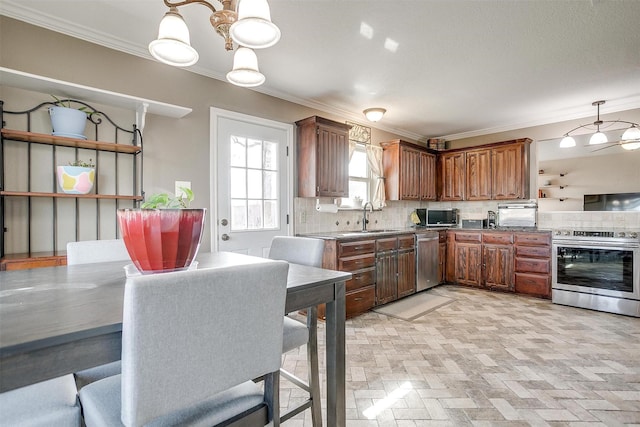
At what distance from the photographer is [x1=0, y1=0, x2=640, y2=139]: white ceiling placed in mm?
2143

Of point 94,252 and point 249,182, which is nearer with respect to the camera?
point 94,252

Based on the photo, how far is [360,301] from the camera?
3490 mm

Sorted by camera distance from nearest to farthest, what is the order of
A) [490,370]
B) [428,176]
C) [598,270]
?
[490,370] → [598,270] → [428,176]

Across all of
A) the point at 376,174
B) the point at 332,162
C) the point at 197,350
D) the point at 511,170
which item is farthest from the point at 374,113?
the point at 197,350

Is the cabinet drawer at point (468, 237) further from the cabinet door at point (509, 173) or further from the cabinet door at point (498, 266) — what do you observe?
the cabinet door at point (509, 173)

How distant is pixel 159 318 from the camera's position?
0.75m

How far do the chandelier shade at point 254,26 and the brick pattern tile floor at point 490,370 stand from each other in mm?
2020

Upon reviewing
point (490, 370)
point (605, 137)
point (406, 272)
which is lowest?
point (490, 370)

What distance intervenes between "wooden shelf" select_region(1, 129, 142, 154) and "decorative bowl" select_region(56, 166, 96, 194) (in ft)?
0.64

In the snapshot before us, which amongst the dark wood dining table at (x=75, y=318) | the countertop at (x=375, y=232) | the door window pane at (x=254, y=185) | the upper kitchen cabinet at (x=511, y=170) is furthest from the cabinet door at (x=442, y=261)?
the dark wood dining table at (x=75, y=318)

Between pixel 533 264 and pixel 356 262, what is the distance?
259cm

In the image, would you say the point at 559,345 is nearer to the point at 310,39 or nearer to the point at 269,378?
the point at 269,378

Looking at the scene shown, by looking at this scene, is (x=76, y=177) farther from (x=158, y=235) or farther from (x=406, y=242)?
(x=406, y=242)

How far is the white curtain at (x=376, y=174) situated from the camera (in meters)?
4.73
